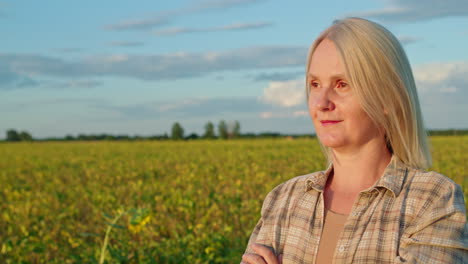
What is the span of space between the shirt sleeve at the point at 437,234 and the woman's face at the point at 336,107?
0.26 m

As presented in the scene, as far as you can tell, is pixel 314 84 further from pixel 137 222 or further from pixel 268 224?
pixel 137 222

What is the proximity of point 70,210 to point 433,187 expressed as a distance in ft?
19.9

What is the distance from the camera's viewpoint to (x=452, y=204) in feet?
5.14

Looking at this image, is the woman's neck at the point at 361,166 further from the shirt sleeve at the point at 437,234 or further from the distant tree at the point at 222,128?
the distant tree at the point at 222,128

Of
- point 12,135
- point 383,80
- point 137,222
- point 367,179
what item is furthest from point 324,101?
point 12,135

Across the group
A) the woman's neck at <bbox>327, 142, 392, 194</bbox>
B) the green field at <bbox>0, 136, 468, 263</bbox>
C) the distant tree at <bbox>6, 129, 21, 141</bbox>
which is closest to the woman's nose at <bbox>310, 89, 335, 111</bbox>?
the woman's neck at <bbox>327, 142, 392, 194</bbox>

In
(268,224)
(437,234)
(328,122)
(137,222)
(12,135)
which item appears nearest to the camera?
(437,234)

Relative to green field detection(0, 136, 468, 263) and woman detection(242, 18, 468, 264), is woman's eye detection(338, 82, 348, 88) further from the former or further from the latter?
green field detection(0, 136, 468, 263)

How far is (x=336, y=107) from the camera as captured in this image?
5.32 feet

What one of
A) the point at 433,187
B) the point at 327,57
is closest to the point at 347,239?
the point at 433,187

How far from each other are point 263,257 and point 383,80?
0.61 metres

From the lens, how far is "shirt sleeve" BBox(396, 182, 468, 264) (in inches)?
60.1

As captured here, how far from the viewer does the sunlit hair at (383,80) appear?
1.58 m

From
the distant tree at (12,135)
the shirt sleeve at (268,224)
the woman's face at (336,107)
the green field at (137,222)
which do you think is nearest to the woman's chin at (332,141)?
the woman's face at (336,107)
